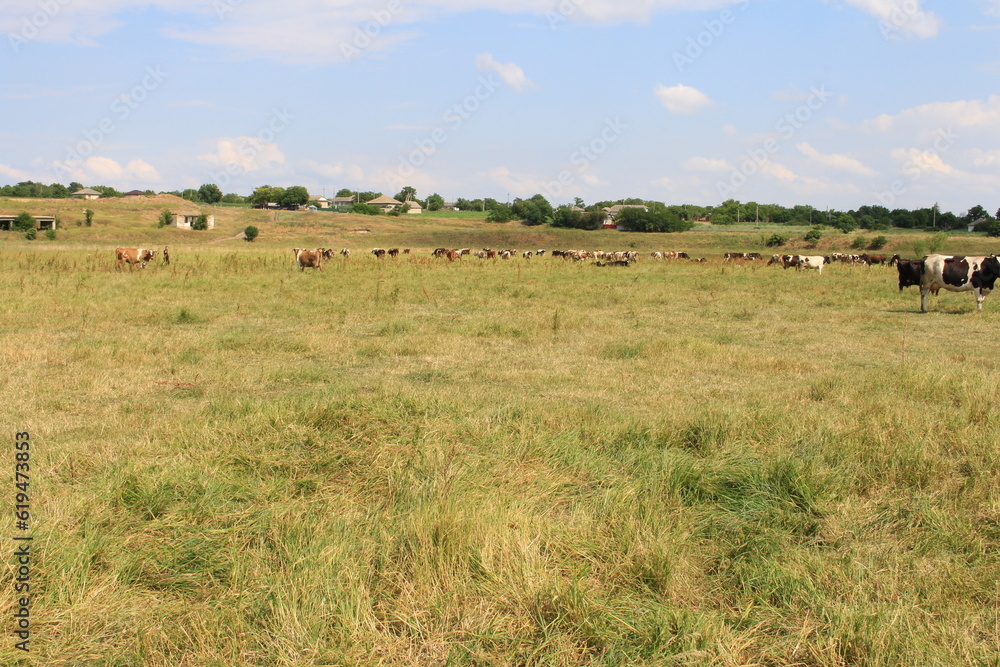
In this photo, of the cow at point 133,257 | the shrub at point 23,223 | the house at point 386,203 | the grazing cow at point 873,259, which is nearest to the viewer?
the cow at point 133,257

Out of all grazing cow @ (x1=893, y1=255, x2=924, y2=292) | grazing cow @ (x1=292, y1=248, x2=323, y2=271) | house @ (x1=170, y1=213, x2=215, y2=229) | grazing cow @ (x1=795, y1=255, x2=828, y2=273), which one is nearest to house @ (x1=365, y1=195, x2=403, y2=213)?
house @ (x1=170, y1=213, x2=215, y2=229)

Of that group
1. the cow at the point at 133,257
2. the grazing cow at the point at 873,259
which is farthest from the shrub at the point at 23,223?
the grazing cow at the point at 873,259

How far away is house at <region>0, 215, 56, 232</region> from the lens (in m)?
63.6

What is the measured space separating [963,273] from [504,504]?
15.8m

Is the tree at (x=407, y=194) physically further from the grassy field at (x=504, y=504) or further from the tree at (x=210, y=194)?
the grassy field at (x=504, y=504)

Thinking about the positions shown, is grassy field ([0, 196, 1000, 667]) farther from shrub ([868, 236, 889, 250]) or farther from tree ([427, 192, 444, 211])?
tree ([427, 192, 444, 211])

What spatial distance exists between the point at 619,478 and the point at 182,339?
8.32 metres

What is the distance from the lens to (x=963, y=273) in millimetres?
16156

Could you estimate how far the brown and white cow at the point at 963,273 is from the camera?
16.0 meters

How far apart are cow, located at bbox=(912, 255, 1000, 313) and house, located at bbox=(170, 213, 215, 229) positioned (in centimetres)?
7222

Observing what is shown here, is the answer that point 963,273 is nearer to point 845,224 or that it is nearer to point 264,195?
point 845,224

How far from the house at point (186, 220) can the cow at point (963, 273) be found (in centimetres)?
7222

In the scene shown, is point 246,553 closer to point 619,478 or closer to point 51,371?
point 619,478

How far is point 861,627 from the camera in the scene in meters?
3.27
